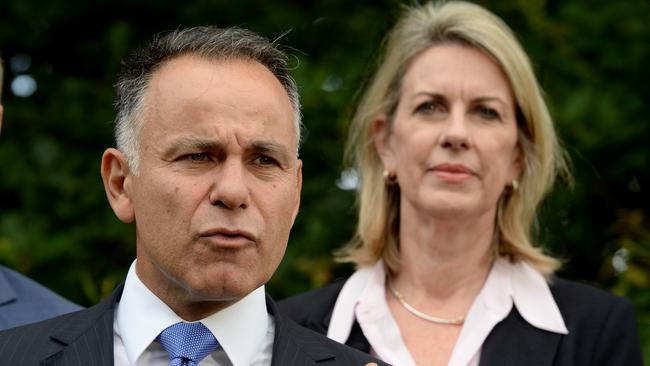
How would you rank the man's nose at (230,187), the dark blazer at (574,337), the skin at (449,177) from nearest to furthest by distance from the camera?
the man's nose at (230,187)
the dark blazer at (574,337)
the skin at (449,177)

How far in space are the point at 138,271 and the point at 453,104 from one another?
1.51 meters

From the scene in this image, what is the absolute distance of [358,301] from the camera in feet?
13.4

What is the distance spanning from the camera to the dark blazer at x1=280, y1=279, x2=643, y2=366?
3.82 metres

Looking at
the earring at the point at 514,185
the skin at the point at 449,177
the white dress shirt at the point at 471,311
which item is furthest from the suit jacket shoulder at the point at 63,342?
the earring at the point at 514,185

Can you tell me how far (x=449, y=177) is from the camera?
4023mm

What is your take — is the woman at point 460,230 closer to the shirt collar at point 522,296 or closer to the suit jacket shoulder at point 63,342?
the shirt collar at point 522,296

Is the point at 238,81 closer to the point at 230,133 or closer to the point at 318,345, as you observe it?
the point at 230,133

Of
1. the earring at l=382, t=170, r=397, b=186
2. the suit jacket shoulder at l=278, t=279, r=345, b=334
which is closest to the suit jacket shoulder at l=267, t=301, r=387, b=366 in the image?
the suit jacket shoulder at l=278, t=279, r=345, b=334

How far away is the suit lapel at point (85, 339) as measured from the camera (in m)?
2.74

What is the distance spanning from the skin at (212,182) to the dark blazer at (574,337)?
121 centimetres

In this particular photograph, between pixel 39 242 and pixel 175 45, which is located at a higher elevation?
pixel 175 45

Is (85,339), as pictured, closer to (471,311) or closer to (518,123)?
(471,311)

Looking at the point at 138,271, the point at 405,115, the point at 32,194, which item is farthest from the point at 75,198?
the point at 138,271

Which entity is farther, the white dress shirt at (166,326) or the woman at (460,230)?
the woman at (460,230)
